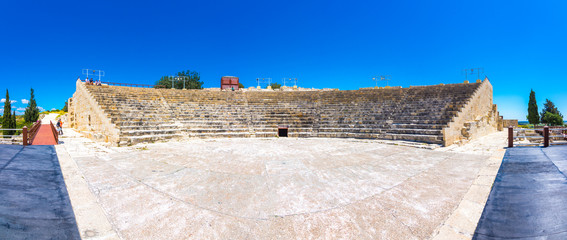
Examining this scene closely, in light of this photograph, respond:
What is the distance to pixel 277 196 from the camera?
4035mm

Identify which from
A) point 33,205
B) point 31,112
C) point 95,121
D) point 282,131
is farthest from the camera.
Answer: point 31,112

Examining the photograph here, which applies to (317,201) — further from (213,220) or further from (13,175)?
(13,175)

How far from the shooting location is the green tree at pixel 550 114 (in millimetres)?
41303

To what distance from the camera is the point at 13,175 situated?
3.81 meters

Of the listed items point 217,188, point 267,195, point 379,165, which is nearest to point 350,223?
point 267,195

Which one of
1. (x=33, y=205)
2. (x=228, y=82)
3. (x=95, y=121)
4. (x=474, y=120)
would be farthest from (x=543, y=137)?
(x=228, y=82)

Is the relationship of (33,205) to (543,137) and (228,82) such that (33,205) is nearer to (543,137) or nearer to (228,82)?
(543,137)

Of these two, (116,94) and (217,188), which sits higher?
(116,94)

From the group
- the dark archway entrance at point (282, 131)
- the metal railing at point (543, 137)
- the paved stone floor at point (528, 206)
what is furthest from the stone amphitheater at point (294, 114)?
the paved stone floor at point (528, 206)

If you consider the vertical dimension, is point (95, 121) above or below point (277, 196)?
above

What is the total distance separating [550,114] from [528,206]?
6182 centimetres

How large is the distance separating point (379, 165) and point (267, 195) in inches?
150

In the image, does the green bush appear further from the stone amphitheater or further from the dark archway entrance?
the dark archway entrance

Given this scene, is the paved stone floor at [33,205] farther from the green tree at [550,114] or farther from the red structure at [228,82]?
the green tree at [550,114]
